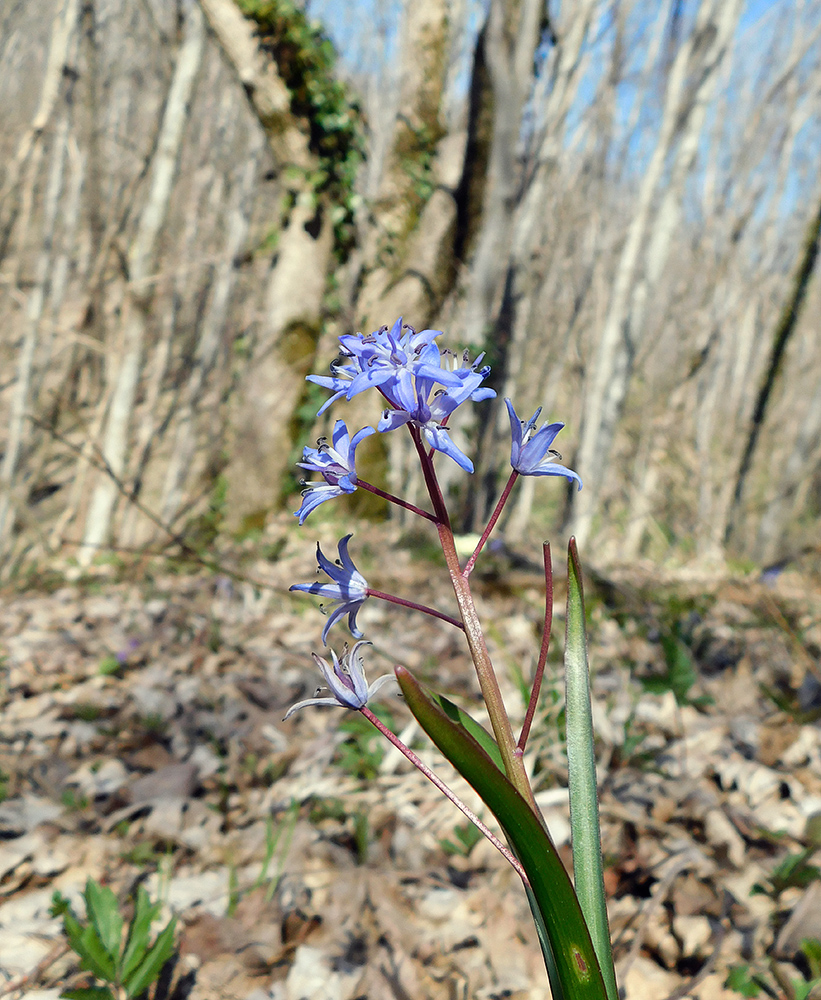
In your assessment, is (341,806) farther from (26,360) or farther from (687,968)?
(26,360)

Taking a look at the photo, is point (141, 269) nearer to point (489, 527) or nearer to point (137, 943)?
point (137, 943)

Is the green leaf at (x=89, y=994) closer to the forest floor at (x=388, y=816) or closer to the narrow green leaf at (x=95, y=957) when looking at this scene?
the narrow green leaf at (x=95, y=957)

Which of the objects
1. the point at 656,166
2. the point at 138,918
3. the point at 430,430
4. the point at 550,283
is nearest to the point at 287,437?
the point at 656,166

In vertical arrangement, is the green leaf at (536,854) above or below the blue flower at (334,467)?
below

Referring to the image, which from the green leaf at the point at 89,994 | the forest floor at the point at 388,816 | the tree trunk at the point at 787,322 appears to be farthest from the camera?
the tree trunk at the point at 787,322

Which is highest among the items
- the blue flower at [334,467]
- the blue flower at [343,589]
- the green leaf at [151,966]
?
the blue flower at [334,467]

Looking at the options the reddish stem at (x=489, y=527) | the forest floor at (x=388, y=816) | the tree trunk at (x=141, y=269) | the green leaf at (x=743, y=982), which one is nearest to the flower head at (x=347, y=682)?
the reddish stem at (x=489, y=527)
